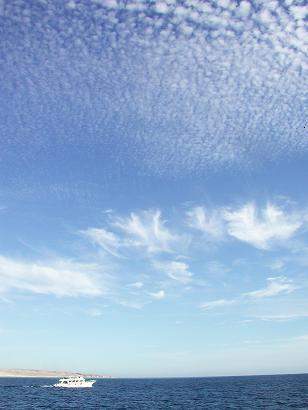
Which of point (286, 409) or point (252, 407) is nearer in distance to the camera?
point (286, 409)

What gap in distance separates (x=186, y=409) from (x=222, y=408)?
9123mm

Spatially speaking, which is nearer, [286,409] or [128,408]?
[286,409]

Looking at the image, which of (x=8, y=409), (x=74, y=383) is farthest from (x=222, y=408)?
(x=74, y=383)

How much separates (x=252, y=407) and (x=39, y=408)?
52.1 meters

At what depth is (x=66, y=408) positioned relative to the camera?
98.9m

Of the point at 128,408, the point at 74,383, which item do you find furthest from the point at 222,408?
the point at 74,383

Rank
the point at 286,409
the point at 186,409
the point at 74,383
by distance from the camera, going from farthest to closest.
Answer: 1. the point at 74,383
2. the point at 186,409
3. the point at 286,409

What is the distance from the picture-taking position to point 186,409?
9531cm

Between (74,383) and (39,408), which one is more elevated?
(74,383)

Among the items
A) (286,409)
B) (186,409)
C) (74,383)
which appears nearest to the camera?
(286,409)

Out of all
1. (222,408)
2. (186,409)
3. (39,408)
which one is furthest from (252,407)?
(39,408)

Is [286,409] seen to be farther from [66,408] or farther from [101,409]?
[66,408]

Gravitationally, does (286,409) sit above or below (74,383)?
below

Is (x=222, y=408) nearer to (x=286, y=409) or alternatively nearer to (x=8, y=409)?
(x=286, y=409)
